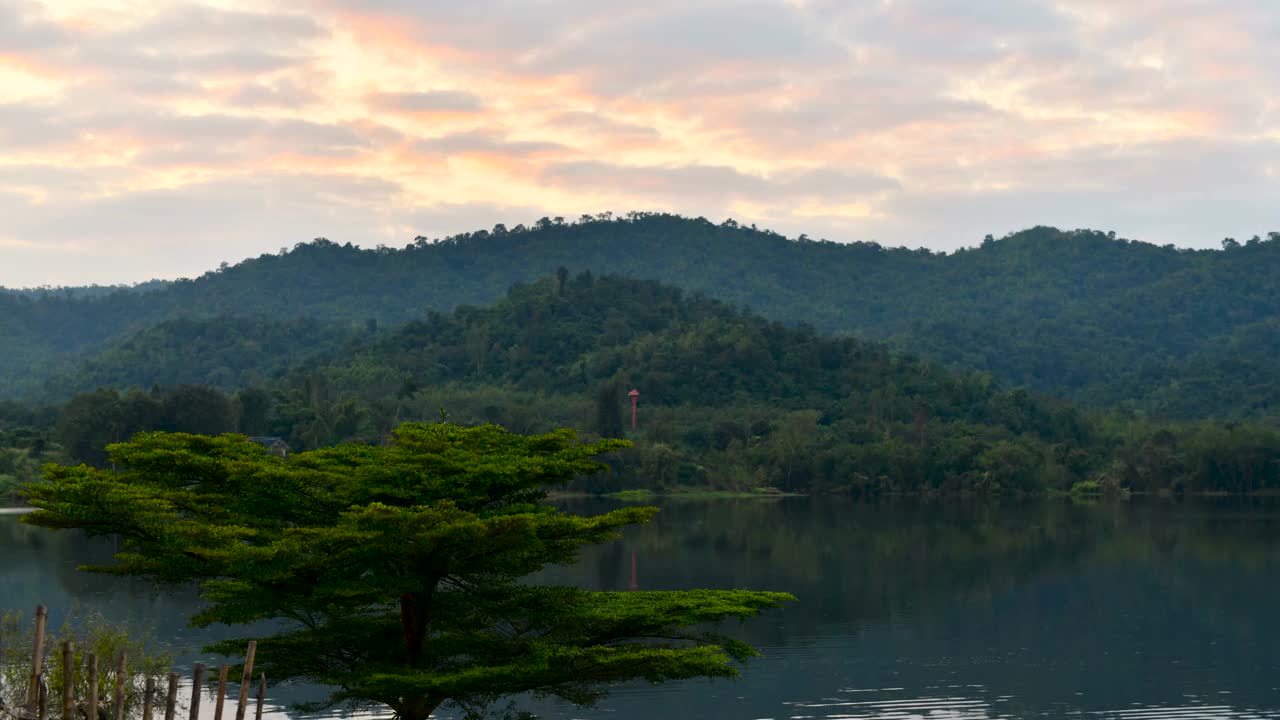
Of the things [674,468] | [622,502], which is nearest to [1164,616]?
[622,502]

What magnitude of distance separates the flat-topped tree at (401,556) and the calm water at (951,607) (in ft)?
19.4

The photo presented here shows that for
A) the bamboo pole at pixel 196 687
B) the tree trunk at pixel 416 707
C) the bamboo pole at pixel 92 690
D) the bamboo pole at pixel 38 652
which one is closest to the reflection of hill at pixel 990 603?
the tree trunk at pixel 416 707

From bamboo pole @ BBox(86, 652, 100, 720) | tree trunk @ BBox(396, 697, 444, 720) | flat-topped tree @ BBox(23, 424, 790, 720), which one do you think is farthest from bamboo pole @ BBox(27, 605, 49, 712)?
tree trunk @ BBox(396, 697, 444, 720)

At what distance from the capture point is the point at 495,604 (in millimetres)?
19734

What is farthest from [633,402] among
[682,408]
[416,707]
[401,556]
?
[401,556]

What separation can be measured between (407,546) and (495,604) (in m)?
2.41

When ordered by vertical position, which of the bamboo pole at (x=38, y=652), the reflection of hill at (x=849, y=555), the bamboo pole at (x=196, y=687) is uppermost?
the bamboo pole at (x=38, y=652)

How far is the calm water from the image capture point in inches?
1359

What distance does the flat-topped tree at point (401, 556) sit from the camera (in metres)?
17.8

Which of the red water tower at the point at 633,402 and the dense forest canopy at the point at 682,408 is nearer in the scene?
the dense forest canopy at the point at 682,408

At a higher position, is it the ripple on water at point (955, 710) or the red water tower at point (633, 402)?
the red water tower at point (633, 402)

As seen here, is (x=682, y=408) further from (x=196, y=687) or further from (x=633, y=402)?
(x=196, y=687)

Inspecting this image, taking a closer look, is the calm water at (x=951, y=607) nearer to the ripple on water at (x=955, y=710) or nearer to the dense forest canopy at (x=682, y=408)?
the ripple on water at (x=955, y=710)

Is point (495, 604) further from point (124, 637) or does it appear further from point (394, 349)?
point (394, 349)
